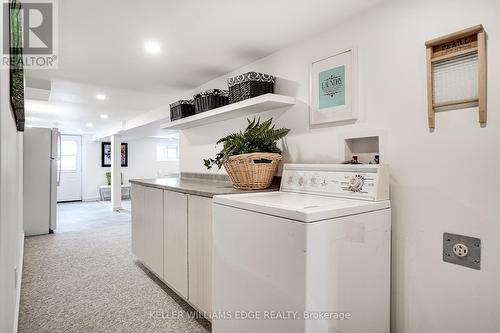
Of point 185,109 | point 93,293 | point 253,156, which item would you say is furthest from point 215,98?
point 93,293

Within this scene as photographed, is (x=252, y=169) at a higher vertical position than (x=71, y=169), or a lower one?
higher

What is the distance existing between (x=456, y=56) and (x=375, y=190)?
2.41 ft

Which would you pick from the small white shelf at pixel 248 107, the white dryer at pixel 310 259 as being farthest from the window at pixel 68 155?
the white dryer at pixel 310 259

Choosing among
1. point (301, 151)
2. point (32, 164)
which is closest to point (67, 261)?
point (32, 164)

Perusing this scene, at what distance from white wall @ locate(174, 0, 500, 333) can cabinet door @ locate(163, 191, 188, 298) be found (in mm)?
1179

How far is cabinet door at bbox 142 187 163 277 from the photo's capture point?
2521mm

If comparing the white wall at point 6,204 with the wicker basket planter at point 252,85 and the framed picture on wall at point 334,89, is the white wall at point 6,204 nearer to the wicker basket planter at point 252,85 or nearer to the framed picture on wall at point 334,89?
the wicker basket planter at point 252,85

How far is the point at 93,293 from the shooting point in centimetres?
246

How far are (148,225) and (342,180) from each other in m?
1.98

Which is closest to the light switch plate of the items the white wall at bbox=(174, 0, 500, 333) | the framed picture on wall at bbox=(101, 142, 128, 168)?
the white wall at bbox=(174, 0, 500, 333)

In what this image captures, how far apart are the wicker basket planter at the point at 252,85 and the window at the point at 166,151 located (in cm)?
824

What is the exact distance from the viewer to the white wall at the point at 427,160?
1.27 m

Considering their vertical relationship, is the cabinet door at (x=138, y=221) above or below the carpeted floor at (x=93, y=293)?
above

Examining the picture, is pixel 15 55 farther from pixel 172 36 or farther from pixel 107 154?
pixel 107 154
